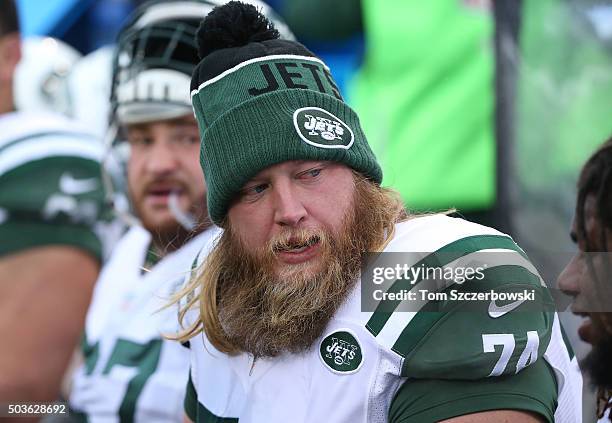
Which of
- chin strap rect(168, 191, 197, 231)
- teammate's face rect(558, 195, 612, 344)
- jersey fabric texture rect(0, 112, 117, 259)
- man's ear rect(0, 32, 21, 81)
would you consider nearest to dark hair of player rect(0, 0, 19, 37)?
man's ear rect(0, 32, 21, 81)

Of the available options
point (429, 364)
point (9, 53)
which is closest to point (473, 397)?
point (429, 364)

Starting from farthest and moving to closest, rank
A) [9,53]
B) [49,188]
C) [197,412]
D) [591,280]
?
[9,53], [49,188], [197,412], [591,280]

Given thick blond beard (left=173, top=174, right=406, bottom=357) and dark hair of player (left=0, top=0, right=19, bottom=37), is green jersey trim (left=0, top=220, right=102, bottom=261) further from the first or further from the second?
thick blond beard (left=173, top=174, right=406, bottom=357)

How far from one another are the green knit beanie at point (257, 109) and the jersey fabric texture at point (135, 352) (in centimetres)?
62

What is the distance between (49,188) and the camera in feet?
10.4

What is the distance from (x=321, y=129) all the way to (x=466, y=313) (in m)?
0.41

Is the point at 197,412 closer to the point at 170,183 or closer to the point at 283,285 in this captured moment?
the point at 283,285

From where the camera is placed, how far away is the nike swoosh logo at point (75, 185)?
322 cm

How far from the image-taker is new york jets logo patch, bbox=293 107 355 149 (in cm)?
175

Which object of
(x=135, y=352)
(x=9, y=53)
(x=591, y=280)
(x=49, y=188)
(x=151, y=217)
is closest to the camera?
(x=591, y=280)

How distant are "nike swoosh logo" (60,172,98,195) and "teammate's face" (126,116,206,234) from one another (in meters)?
0.45

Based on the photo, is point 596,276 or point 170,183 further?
point 170,183

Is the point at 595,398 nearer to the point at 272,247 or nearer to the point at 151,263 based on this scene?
the point at 272,247

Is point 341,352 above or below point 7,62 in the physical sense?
above
